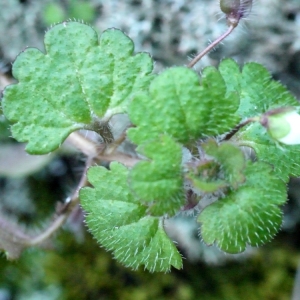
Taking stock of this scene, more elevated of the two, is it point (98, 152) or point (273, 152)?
point (273, 152)

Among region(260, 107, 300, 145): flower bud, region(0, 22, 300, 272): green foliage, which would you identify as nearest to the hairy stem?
region(0, 22, 300, 272): green foliage

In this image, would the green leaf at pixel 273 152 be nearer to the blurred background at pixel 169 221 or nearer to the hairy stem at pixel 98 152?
the hairy stem at pixel 98 152

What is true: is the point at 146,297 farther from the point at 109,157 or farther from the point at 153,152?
the point at 153,152

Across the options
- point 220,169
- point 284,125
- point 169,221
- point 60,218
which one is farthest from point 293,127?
point 169,221

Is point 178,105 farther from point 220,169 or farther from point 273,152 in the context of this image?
point 273,152

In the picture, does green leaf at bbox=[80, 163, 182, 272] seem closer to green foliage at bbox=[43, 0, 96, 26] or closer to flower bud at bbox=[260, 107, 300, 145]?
flower bud at bbox=[260, 107, 300, 145]

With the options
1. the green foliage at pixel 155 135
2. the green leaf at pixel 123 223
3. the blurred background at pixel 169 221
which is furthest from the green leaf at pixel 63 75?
the blurred background at pixel 169 221

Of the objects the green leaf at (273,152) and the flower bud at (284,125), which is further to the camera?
the green leaf at (273,152)

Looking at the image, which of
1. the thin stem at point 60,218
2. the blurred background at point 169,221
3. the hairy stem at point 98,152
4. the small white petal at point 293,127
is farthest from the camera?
the blurred background at point 169,221
